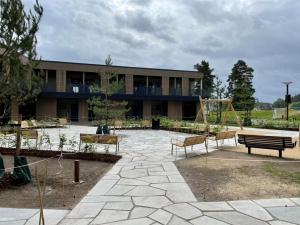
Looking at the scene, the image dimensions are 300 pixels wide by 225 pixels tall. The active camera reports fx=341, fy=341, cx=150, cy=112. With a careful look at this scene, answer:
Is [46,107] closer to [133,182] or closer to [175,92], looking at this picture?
[175,92]

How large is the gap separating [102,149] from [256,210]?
854 cm

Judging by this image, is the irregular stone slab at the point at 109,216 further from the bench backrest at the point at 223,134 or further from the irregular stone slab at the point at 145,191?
the bench backrest at the point at 223,134

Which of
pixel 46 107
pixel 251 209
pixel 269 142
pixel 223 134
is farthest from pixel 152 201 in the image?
pixel 46 107

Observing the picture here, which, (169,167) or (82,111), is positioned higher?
(82,111)

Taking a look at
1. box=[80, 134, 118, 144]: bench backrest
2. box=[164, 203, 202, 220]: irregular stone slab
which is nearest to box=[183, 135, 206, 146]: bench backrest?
box=[80, 134, 118, 144]: bench backrest

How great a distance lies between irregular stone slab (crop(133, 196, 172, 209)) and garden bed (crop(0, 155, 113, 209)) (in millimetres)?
1154

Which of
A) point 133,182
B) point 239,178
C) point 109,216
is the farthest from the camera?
point 239,178

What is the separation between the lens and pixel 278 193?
686 cm

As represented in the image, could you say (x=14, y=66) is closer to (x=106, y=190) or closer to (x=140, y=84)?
(x=106, y=190)

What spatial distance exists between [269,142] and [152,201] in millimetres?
6826

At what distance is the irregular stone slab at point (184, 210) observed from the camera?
5453mm

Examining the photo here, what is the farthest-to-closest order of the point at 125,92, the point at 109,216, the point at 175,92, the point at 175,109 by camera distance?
1. the point at 175,109
2. the point at 175,92
3. the point at 125,92
4. the point at 109,216

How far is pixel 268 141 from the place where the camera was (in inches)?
462

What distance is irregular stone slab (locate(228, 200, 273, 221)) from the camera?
543cm
